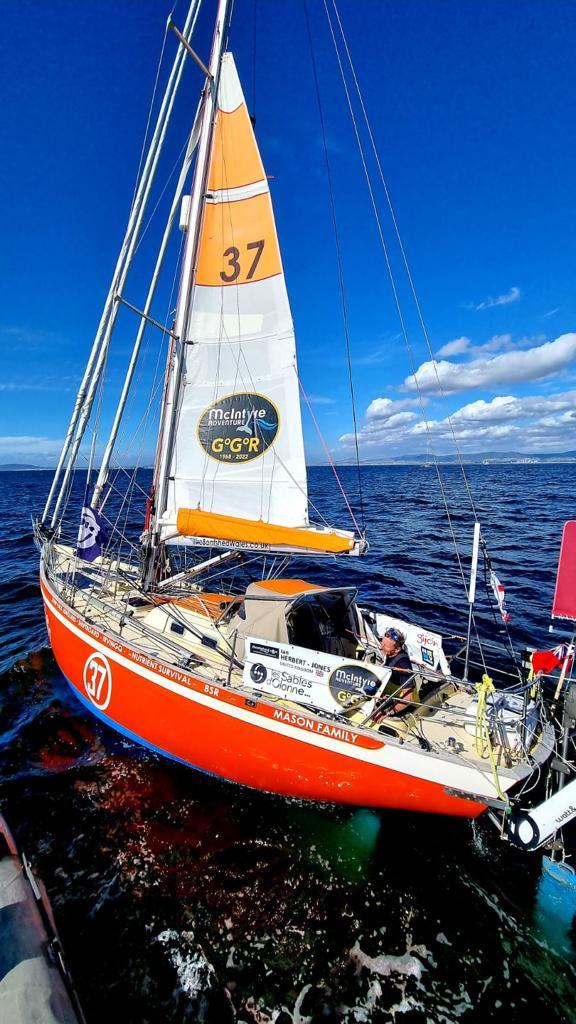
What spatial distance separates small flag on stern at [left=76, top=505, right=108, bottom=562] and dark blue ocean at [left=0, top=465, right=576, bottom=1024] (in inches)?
140

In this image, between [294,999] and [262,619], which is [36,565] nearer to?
[262,619]

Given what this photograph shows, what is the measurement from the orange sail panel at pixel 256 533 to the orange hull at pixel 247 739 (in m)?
2.49

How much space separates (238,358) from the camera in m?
9.05

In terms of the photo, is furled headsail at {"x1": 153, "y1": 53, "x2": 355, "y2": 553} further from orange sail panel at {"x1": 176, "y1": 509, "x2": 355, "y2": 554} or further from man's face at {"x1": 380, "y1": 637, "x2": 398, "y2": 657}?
man's face at {"x1": 380, "y1": 637, "x2": 398, "y2": 657}

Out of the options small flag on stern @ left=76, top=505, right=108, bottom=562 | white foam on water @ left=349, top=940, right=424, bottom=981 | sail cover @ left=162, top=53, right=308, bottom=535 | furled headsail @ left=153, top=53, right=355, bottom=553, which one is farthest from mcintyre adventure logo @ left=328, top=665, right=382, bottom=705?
small flag on stern @ left=76, top=505, right=108, bottom=562

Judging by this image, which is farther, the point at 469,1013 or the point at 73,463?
the point at 73,463

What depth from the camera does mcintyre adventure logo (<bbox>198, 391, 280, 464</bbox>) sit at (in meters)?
9.07

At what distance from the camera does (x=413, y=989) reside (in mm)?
4316

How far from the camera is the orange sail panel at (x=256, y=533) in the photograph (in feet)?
24.5

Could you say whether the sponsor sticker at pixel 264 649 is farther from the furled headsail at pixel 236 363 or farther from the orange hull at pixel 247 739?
the furled headsail at pixel 236 363

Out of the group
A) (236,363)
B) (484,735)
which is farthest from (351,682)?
(236,363)

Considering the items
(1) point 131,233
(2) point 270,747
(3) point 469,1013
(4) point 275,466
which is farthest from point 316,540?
(1) point 131,233

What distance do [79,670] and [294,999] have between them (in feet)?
21.1

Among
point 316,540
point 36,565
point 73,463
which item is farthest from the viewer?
point 36,565
